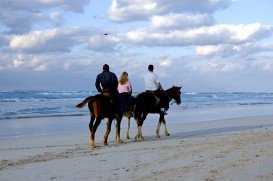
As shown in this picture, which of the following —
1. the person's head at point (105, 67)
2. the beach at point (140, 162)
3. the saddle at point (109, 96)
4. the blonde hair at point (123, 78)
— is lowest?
the beach at point (140, 162)

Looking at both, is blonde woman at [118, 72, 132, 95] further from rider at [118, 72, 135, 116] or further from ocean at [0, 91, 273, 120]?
ocean at [0, 91, 273, 120]

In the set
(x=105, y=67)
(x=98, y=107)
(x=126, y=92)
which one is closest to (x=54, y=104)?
(x=126, y=92)

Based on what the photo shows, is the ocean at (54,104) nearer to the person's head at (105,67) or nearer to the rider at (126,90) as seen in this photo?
the rider at (126,90)

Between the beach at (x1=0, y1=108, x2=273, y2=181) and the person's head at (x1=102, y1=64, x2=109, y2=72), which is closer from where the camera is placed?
the beach at (x1=0, y1=108, x2=273, y2=181)

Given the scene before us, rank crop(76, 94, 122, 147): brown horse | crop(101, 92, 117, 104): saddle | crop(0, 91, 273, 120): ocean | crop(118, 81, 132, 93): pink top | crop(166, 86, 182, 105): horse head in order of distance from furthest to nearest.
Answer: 1. crop(0, 91, 273, 120): ocean
2. crop(166, 86, 182, 105): horse head
3. crop(118, 81, 132, 93): pink top
4. crop(101, 92, 117, 104): saddle
5. crop(76, 94, 122, 147): brown horse

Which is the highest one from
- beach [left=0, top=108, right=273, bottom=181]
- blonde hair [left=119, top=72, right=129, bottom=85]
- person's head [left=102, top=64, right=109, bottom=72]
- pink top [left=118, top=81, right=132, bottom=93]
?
person's head [left=102, top=64, right=109, bottom=72]

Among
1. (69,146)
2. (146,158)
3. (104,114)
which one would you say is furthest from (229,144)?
(69,146)

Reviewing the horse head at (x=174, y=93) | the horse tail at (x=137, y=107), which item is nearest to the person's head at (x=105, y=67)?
the horse tail at (x=137, y=107)

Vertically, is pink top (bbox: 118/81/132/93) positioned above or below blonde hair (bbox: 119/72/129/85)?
below

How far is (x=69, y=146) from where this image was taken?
44.0 feet

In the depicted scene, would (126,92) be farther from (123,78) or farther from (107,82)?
(107,82)

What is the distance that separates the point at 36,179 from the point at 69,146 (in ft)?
17.3

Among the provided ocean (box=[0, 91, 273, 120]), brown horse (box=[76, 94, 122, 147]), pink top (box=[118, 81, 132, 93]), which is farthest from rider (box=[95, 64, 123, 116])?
ocean (box=[0, 91, 273, 120])

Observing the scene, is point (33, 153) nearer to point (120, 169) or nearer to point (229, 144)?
point (120, 169)
